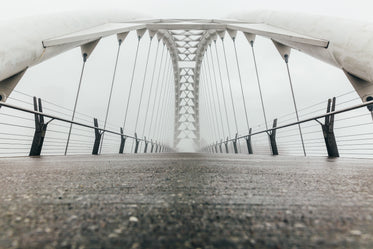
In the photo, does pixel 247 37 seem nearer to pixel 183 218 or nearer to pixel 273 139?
pixel 273 139

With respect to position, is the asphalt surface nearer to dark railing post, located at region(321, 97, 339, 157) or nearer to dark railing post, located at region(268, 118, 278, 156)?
dark railing post, located at region(321, 97, 339, 157)

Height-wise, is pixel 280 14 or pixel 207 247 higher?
pixel 280 14

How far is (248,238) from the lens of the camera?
0.44m

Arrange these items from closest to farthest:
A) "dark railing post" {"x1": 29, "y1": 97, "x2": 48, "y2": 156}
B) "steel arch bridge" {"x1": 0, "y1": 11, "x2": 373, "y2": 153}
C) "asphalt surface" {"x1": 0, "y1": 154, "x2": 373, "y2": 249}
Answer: "asphalt surface" {"x1": 0, "y1": 154, "x2": 373, "y2": 249} < "dark railing post" {"x1": 29, "y1": 97, "x2": 48, "y2": 156} < "steel arch bridge" {"x1": 0, "y1": 11, "x2": 373, "y2": 153}

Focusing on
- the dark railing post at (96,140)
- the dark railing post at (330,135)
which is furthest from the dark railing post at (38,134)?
the dark railing post at (330,135)

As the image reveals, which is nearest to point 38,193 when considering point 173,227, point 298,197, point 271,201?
point 173,227

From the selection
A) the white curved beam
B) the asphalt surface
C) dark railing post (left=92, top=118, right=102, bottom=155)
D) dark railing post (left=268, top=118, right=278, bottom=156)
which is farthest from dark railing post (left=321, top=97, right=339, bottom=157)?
dark railing post (left=92, top=118, right=102, bottom=155)

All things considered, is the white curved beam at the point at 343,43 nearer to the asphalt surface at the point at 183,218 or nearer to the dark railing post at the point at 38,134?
the asphalt surface at the point at 183,218

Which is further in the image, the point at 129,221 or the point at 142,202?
the point at 142,202

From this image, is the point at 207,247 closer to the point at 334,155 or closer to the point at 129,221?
the point at 129,221

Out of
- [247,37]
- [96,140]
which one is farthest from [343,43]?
[96,140]

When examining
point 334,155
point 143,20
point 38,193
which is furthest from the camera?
point 143,20

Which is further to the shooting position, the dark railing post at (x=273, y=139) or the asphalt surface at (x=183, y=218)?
the dark railing post at (x=273, y=139)

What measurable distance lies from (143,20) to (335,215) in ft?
42.1
